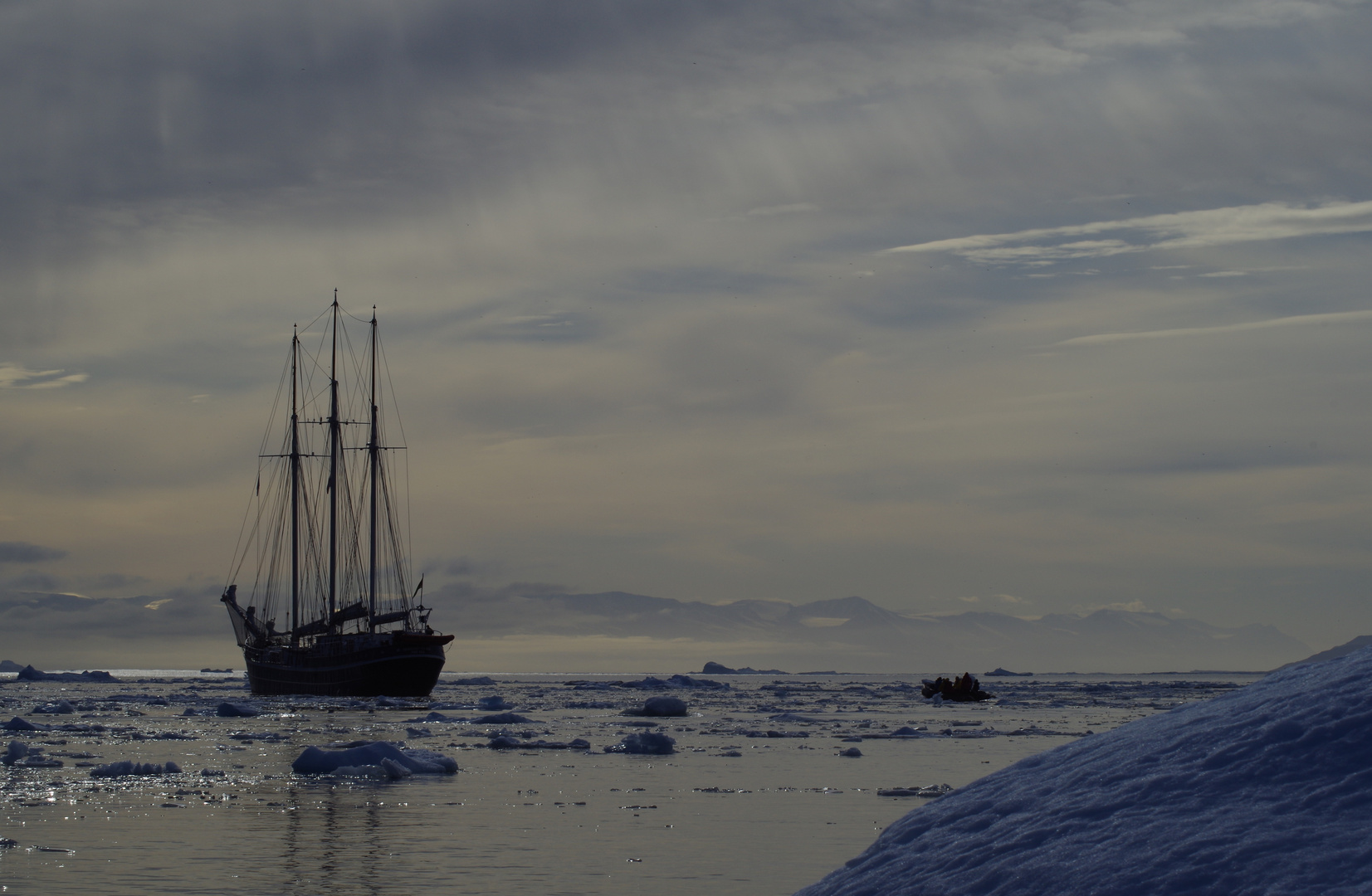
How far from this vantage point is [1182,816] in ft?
25.6

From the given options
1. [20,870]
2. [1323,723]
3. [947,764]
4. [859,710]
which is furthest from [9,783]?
[859,710]

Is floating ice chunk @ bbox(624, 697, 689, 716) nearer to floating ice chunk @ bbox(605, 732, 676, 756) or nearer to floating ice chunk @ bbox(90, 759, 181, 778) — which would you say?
floating ice chunk @ bbox(605, 732, 676, 756)

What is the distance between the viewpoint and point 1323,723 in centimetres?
816

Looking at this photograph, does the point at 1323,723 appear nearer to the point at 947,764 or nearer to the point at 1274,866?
the point at 1274,866

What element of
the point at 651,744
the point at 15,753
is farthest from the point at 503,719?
the point at 15,753

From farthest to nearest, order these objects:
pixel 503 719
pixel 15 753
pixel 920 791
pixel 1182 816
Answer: pixel 503 719 → pixel 15 753 → pixel 920 791 → pixel 1182 816

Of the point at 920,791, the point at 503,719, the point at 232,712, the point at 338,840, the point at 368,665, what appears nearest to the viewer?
the point at 338,840

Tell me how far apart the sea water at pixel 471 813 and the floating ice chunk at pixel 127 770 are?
0.36 metres

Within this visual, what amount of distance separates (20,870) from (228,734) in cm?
2540

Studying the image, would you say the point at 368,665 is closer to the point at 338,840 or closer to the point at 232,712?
the point at 232,712

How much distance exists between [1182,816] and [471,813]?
12.3 m

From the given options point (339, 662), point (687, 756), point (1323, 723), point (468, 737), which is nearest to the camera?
point (1323, 723)

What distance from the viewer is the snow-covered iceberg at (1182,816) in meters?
6.91

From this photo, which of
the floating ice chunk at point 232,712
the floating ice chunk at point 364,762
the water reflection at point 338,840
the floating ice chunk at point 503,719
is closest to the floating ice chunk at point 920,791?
the water reflection at point 338,840
